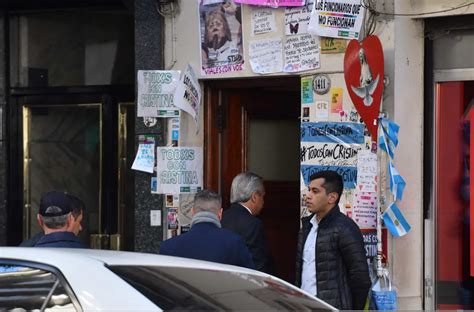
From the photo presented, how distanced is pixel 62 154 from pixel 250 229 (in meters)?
3.85

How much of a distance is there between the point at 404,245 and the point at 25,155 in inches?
185

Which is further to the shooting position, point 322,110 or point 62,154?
point 62,154

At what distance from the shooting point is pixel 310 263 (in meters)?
6.53

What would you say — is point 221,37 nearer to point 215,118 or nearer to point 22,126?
point 215,118

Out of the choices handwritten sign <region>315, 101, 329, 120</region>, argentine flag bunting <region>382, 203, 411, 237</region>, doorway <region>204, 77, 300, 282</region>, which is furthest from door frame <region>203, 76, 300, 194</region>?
argentine flag bunting <region>382, 203, 411, 237</region>

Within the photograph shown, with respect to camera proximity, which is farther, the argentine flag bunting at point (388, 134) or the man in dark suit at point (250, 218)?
the argentine flag bunting at point (388, 134)

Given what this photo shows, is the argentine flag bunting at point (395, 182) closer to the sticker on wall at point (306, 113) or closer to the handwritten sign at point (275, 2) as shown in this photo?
the sticker on wall at point (306, 113)

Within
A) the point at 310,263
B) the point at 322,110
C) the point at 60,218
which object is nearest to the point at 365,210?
the point at 322,110

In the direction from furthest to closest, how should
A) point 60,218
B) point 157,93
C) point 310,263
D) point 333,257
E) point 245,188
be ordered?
point 157,93 < point 245,188 < point 310,263 < point 333,257 < point 60,218

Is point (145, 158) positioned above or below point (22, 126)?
below

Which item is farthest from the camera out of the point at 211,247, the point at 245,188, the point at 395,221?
the point at 395,221

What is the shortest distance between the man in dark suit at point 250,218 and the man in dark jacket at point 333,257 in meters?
0.61

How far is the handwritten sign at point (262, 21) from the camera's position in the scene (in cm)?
812

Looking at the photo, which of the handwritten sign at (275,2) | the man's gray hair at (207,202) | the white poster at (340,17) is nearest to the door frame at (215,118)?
the handwritten sign at (275,2)
